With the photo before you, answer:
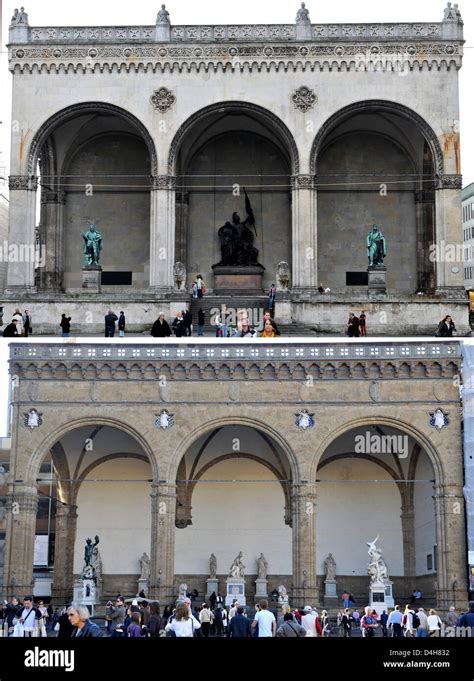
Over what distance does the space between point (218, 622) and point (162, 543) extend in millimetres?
3249

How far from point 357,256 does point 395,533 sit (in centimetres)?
1060

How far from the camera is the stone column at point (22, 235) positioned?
139 feet

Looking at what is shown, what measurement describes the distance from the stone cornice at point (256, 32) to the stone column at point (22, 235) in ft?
17.3

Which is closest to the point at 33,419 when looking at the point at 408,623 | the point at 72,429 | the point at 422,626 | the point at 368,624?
the point at 72,429

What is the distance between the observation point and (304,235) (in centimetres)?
4269

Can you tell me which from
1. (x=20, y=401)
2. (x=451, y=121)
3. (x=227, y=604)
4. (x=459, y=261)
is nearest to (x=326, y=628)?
(x=227, y=604)

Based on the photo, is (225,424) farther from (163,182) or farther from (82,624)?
(82,624)

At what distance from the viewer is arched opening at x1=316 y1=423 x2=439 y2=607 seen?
4009cm

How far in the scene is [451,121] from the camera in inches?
1695

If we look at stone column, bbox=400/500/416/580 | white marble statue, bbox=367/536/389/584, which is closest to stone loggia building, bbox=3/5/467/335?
stone column, bbox=400/500/416/580

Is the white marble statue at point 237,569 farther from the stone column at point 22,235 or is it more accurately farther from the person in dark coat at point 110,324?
the stone column at point 22,235
